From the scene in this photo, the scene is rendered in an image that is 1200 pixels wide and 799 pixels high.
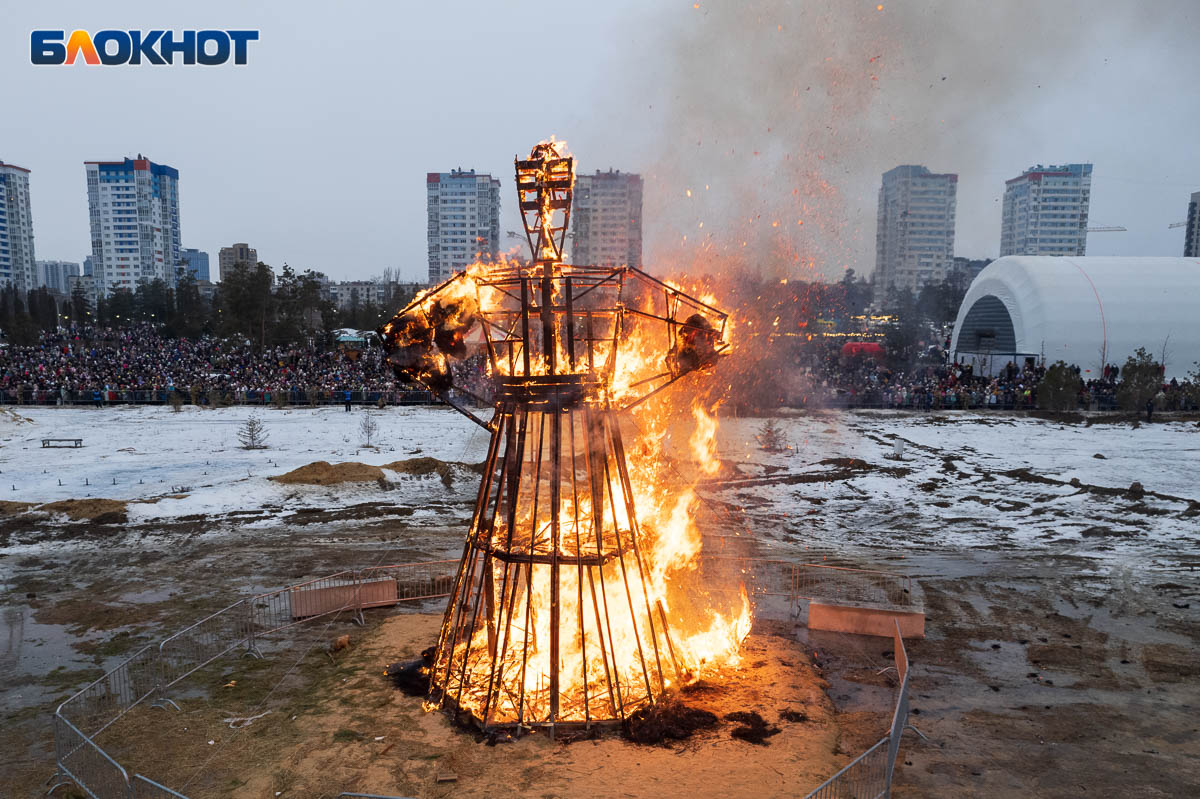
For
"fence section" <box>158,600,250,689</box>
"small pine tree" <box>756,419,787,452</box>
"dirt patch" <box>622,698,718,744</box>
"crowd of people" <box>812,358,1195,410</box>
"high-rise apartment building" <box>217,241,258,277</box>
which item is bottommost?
"fence section" <box>158,600,250,689</box>

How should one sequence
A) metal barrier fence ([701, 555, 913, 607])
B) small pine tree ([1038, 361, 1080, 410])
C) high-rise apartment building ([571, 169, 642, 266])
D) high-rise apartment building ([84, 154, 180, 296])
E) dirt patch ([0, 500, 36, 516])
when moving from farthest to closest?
high-rise apartment building ([84, 154, 180, 296])
small pine tree ([1038, 361, 1080, 410])
dirt patch ([0, 500, 36, 516])
high-rise apartment building ([571, 169, 642, 266])
metal barrier fence ([701, 555, 913, 607])

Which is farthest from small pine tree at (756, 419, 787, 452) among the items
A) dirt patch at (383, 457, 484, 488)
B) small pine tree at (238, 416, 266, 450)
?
small pine tree at (238, 416, 266, 450)

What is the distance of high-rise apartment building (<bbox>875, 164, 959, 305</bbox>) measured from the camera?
123812 millimetres

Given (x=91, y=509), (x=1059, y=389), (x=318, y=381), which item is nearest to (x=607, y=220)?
(x=91, y=509)

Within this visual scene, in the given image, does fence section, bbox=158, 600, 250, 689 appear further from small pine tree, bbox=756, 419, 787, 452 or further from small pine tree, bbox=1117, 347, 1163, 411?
small pine tree, bbox=1117, 347, 1163, 411

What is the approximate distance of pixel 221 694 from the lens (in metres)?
13.0

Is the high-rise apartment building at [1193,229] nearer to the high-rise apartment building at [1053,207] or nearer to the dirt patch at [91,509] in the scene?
the high-rise apartment building at [1053,207]

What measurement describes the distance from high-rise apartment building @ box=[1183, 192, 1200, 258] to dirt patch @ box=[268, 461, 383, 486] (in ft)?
528

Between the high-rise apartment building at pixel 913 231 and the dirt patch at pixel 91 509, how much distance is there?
112 meters

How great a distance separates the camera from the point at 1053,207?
163375 mm

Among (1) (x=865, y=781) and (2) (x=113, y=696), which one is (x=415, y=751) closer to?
(2) (x=113, y=696)

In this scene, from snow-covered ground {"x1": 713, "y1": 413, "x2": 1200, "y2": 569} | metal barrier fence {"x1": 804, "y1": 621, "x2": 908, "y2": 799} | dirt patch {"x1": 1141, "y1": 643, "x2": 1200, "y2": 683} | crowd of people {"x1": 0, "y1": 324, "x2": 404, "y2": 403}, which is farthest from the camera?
crowd of people {"x1": 0, "y1": 324, "x2": 404, "y2": 403}

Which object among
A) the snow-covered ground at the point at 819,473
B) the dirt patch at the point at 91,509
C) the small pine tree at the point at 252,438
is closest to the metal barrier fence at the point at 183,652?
the snow-covered ground at the point at 819,473

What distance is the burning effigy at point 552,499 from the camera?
450 inches
